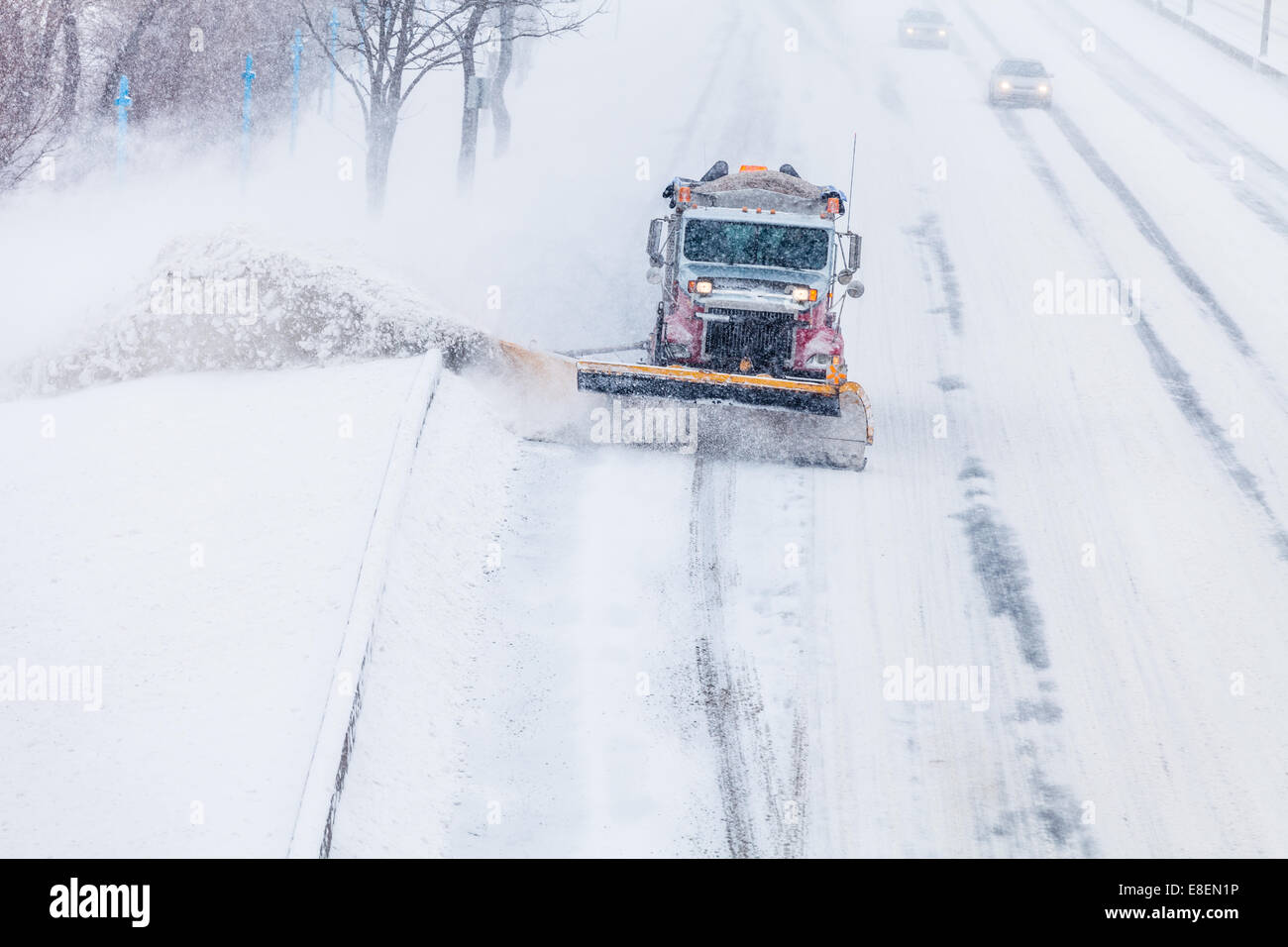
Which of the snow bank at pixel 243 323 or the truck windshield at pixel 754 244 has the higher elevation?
the truck windshield at pixel 754 244

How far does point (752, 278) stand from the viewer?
13.6 m

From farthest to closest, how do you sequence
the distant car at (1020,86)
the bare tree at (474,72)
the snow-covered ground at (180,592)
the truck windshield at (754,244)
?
1. the distant car at (1020,86)
2. the bare tree at (474,72)
3. the truck windshield at (754,244)
4. the snow-covered ground at (180,592)

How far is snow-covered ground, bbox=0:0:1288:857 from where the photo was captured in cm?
770

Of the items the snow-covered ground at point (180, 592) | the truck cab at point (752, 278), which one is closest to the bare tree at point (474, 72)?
the truck cab at point (752, 278)

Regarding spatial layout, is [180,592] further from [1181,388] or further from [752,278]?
[1181,388]

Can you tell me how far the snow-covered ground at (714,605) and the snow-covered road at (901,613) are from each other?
3 cm

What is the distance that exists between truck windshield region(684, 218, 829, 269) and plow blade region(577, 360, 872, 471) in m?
1.46

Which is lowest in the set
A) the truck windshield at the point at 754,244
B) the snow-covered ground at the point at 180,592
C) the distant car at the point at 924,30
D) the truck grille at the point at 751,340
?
the snow-covered ground at the point at 180,592

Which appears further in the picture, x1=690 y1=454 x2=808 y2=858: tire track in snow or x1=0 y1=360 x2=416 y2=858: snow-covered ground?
x1=690 y1=454 x2=808 y2=858: tire track in snow

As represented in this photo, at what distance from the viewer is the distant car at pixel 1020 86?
1212 inches

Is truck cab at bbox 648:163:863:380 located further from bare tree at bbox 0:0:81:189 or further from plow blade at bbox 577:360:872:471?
bare tree at bbox 0:0:81:189

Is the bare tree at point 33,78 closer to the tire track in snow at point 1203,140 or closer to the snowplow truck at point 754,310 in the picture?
the snowplow truck at point 754,310

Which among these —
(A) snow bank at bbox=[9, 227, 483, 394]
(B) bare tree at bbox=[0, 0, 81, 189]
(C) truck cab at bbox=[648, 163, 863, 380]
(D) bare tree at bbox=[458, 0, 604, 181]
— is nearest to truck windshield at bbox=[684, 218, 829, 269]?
(C) truck cab at bbox=[648, 163, 863, 380]
